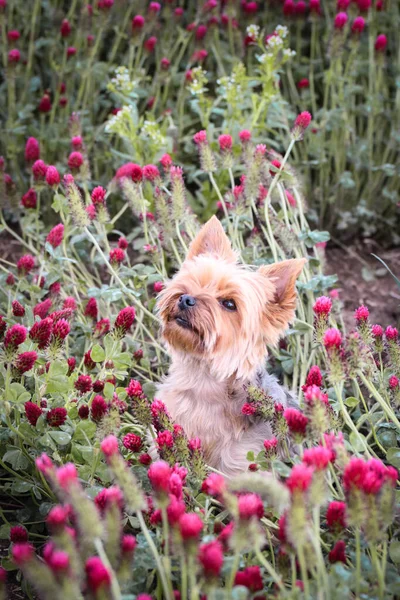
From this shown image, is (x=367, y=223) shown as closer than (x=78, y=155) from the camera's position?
No

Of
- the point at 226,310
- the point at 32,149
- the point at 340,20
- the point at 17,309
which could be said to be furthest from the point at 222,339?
the point at 340,20

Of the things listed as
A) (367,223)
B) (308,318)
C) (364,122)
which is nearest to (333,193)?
(367,223)

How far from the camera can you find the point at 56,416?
2.58 meters

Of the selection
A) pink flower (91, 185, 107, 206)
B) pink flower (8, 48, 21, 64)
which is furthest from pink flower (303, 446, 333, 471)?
pink flower (8, 48, 21, 64)

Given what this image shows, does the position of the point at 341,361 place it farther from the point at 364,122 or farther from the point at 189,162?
the point at 364,122

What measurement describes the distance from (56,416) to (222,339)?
0.73 metres

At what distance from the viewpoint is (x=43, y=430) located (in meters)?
2.64

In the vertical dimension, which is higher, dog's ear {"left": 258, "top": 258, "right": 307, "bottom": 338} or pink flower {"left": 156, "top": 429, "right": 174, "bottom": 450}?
dog's ear {"left": 258, "top": 258, "right": 307, "bottom": 338}

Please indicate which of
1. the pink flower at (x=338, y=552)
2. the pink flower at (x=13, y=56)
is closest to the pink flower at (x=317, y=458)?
the pink flower at (x=338, y=552)

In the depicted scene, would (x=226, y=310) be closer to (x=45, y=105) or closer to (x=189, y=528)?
(x=189, y=528)

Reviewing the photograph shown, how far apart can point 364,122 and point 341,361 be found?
418cm

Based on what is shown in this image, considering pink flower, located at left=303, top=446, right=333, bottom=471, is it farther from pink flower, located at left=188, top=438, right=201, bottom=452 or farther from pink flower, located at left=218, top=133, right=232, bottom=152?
pink flower, located at left=218, top=133, right=232, bottom=152

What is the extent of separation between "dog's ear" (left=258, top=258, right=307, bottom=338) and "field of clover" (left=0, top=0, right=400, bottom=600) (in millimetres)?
191

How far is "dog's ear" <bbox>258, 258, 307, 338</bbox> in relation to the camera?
119 inches
